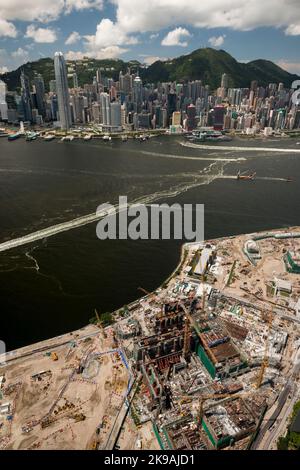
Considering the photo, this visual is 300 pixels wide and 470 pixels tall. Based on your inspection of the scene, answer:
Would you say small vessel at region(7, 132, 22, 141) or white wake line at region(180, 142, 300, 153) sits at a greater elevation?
small vessel at region(7, 132, 22, 141)

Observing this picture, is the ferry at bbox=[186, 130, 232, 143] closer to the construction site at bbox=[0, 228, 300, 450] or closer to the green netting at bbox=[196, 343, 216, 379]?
the construction site at bbox=[0, 228, 300, 450]

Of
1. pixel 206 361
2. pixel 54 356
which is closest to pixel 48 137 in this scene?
pixel 54 356

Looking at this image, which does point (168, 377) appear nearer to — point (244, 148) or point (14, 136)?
point (244, 148)

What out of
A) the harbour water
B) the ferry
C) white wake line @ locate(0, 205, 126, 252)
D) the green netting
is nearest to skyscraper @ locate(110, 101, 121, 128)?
the harbour water

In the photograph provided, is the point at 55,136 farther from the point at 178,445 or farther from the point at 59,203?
the point at 178,445

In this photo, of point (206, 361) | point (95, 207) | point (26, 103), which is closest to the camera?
point (206, 361)
